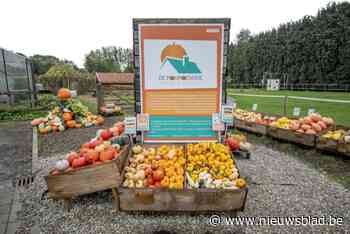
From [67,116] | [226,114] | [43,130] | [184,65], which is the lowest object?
[43,130]

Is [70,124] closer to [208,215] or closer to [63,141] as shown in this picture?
[63,141]

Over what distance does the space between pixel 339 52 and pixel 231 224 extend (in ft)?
128

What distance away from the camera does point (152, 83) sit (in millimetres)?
3299

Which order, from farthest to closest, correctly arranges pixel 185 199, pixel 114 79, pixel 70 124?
pixel 114 79 → pixel 70 124 → pixel 185 199

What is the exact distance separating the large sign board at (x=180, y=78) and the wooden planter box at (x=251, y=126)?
2.92 metres

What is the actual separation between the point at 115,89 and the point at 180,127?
7.81 m

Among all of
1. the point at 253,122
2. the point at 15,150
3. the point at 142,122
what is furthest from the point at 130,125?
the point at 253,122

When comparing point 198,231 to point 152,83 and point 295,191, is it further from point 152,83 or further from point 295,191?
point 152,83

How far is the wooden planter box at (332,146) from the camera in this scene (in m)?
3.98

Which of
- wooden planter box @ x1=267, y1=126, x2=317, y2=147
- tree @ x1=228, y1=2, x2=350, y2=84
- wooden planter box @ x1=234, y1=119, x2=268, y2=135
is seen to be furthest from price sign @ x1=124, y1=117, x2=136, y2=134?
tree @ x1=228, y1=2, x2=350, y2=84

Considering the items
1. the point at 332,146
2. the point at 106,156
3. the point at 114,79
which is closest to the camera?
the point at 106,156

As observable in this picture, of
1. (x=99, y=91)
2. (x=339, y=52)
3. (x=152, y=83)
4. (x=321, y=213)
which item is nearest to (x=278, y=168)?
(x=321, y=213)

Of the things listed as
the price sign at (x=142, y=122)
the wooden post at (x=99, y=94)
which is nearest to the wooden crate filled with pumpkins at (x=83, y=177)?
the price sign at (x=142, y=122)

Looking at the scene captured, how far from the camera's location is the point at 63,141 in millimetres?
5641
